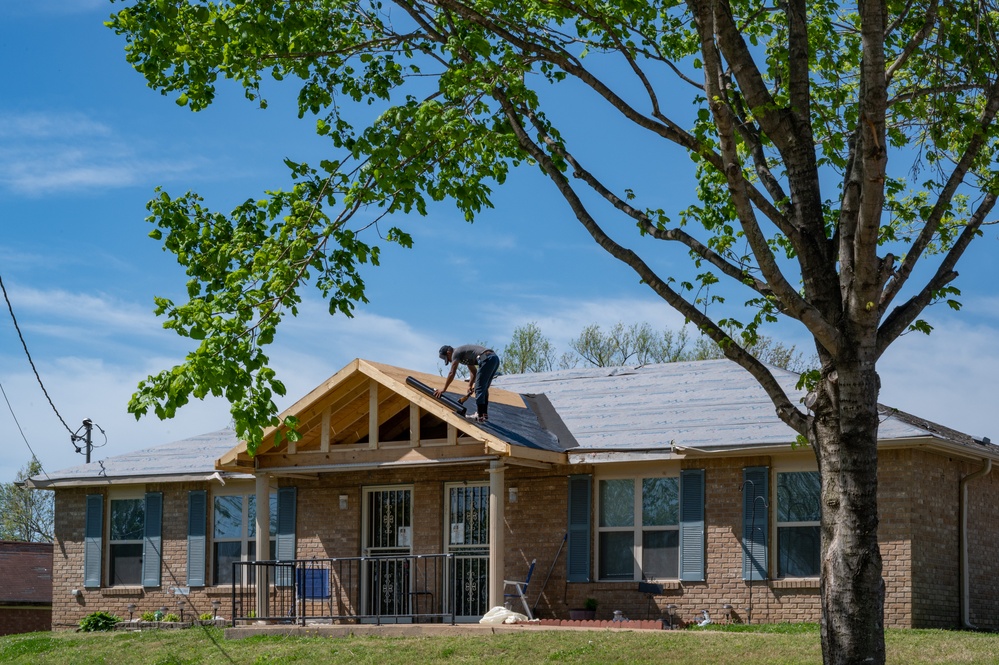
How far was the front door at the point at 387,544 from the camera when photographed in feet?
72.0

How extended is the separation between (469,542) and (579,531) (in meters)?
2.08

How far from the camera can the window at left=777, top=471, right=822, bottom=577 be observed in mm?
19078

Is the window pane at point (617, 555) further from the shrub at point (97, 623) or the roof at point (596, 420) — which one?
the shrub at point (97, 623)

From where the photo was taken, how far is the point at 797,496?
19328 mm

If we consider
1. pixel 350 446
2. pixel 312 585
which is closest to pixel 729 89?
pixel 350 446

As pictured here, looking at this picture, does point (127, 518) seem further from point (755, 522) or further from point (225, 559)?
point (755, 522)

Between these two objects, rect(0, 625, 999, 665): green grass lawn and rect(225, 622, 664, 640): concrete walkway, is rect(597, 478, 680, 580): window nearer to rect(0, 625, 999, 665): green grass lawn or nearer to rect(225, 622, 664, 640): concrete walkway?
rect(0, 625, 999, 665): green grass lawn

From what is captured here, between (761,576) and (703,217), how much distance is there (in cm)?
774

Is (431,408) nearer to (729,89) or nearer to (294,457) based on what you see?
(294,457)

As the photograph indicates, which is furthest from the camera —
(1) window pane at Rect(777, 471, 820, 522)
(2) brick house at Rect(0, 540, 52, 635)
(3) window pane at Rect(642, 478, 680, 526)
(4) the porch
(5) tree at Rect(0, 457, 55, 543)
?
(5) tree at Rect(0, 457, 55, 543)

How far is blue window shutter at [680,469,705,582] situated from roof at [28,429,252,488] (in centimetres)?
873

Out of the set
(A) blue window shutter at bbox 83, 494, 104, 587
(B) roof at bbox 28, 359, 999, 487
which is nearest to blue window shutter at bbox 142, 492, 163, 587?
(B) roof at bbox 28, 359, 999, 487

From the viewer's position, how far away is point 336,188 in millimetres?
12023

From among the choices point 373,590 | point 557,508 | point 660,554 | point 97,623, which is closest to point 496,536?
point 557,508
